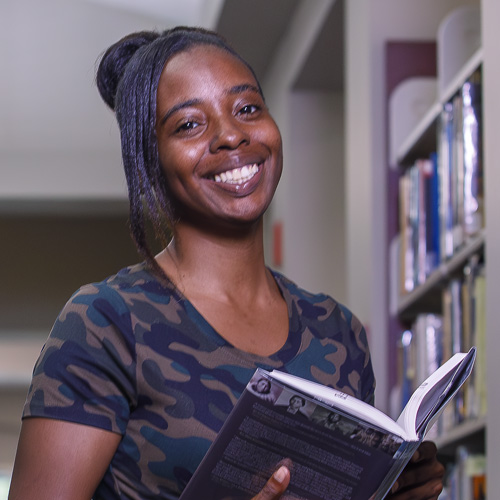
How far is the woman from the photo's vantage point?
1082 mm

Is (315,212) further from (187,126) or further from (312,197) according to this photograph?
(187,126)

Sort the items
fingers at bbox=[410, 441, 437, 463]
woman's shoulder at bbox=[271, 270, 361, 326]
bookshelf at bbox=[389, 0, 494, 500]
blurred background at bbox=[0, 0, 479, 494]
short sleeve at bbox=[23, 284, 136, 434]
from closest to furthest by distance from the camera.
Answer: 1. short sleeve at bbox=[23, 284, 136, 434]
2. fingers at bbox=[410, 441, 437, 463]
3. woman's shoulder at bbox=[271, 270, 361, 326]
4. bookshelf at bbox=[389, 0, 494, 500]
5. blurred background at bbox=[0, 0, 479, 494]

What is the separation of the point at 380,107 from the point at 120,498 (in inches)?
89.5

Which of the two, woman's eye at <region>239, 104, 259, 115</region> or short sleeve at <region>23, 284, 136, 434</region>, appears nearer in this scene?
short sleeve at <region>23, 284, 136, 434</region>

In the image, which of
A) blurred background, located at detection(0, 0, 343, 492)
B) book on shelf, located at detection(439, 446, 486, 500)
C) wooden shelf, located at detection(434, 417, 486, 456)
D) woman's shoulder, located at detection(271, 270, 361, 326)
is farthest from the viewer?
blurred background, located at detection(0, 0, 343, 492)

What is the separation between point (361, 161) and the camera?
331 centimetres

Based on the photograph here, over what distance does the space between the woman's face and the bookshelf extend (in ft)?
3.06

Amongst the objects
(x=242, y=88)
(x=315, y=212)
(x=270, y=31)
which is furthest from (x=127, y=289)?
(x=270, y=31)

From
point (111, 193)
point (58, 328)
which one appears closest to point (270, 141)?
point (58, 328)

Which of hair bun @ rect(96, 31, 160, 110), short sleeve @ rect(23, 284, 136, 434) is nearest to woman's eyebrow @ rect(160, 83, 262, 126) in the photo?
hair bun @ rect(96, 31, 160, 110)

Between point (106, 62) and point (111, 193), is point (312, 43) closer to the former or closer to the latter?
point (111, 193)

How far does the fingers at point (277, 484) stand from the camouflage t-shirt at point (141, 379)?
0.41 ft

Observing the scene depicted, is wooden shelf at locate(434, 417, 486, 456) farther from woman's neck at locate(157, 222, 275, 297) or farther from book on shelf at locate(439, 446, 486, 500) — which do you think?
woman's neck at locate(157, 222, 275, 297)

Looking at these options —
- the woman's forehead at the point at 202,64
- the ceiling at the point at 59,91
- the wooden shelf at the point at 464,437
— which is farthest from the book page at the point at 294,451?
the ceiling at the point at 59,91
